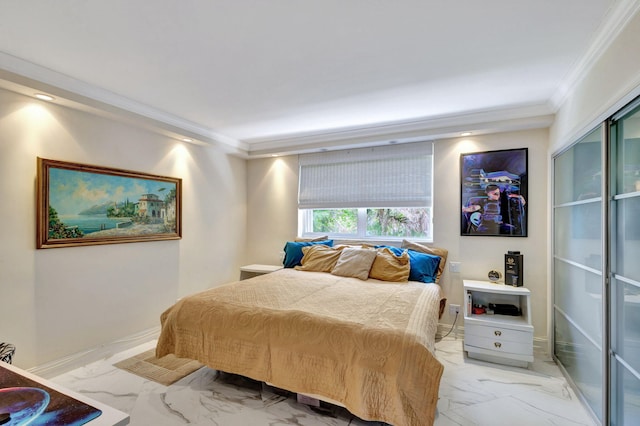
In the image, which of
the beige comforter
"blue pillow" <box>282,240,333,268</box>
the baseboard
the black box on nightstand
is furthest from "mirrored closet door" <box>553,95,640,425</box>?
the baseboard

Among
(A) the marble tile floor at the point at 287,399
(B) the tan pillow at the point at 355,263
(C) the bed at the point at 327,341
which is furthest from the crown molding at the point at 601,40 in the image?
(A) the marble tile floor at the point at 287,399

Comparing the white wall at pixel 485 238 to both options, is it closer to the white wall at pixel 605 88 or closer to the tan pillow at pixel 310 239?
the tan pillow at pixel 310 239

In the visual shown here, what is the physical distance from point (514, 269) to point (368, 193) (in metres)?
1.83

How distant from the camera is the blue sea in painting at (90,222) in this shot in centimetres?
Answer: 264

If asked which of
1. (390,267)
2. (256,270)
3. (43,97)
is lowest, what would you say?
(256,270)

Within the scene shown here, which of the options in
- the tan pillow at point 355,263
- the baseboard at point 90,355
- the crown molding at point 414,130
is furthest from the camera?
the tan pillow at point 355,263

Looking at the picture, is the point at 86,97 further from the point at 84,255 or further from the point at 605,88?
the point at 605,88

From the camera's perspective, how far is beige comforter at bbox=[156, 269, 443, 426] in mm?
1622

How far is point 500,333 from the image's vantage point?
2740 mm

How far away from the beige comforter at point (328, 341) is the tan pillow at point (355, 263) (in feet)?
1.71

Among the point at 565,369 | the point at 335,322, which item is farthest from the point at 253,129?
the point at 565,369

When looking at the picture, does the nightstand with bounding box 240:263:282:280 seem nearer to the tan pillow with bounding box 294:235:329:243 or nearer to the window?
the tan pillow with bounding box 294:235:329:243

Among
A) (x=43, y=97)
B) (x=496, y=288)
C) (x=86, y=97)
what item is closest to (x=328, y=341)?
(x=496, y=288)

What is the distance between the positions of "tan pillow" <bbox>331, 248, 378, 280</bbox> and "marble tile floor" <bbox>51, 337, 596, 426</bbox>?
1159 mm
